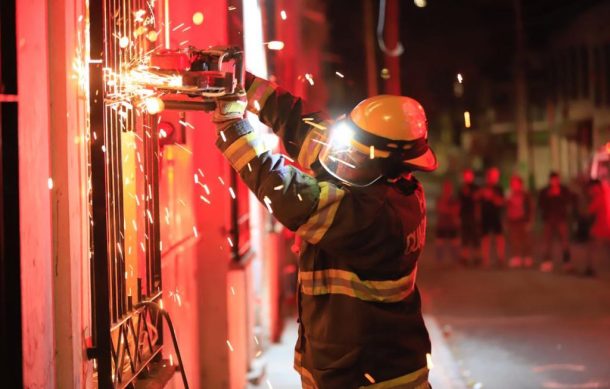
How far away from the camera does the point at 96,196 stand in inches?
94.9

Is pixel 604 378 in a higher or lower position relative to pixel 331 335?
lower

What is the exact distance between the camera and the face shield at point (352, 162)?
2947 mm

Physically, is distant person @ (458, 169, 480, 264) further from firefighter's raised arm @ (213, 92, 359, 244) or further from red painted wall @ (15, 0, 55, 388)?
red painted wall @ (15, 0, 55, 388)

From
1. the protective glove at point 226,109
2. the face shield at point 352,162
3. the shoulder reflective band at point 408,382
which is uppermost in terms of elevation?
the protective glove at point 226,109

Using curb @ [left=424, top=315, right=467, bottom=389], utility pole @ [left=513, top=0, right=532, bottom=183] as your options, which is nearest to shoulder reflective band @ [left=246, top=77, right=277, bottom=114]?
curb @ [left=424, top=315, right=467, bottom=389]

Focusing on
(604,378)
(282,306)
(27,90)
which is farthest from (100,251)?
(282,306)

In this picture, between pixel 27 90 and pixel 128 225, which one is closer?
pixel 27 90

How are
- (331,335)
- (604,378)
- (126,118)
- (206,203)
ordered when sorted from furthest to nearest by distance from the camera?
(604,378) → (206,203) → (126,118) → (331,335)

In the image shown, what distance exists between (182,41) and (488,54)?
104 feet

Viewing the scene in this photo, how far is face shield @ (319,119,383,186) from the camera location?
295 cm

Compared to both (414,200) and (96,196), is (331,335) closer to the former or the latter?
(414,200)

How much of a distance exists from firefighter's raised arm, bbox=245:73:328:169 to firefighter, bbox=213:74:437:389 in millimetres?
105

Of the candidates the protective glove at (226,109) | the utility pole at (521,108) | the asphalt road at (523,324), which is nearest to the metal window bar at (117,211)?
the protective glove at (226,109)

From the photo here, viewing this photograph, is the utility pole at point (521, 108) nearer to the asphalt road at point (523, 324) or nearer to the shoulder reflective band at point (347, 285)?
the asphalt road at point (523, 324)
